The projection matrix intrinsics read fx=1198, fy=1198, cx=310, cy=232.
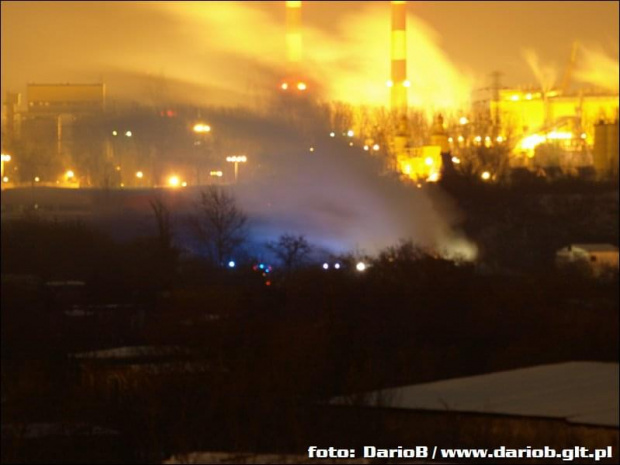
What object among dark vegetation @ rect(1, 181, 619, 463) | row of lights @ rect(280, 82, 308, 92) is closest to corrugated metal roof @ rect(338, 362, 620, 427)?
dark vegetation @ rect(1, 181, 619, 463)

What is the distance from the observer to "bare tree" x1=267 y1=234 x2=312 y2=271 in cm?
785

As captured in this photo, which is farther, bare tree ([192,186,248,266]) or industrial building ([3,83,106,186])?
bare tree ([192,186,248,266])

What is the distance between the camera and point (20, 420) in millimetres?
5410

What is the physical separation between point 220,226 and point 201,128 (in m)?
0.88

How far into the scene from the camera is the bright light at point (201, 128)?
20.9ft

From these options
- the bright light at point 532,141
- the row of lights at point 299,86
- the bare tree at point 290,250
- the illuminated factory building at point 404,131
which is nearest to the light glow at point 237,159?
the bare tree at point 290,250

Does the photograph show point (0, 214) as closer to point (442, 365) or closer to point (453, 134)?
point (442, 365)

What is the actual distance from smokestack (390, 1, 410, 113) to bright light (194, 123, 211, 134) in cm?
1169

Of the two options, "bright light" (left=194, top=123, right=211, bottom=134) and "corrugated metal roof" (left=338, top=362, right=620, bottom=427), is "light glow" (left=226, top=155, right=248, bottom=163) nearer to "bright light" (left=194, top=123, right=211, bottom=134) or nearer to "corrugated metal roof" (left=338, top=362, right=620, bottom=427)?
"bright light" (left=194, top=123, right=211, bottom=134)

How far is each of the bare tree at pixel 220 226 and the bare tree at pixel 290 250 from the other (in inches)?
13.3

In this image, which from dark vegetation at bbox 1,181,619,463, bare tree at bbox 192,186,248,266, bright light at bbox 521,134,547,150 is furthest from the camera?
bright light at bbox 521,134,547,150

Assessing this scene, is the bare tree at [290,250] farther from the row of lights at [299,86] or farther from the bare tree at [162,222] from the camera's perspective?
the row of lights at [299,86]

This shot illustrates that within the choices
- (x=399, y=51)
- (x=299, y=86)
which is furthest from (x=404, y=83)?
(x=299, y=86)

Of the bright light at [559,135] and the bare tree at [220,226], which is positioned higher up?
the bright light at [559,135]
